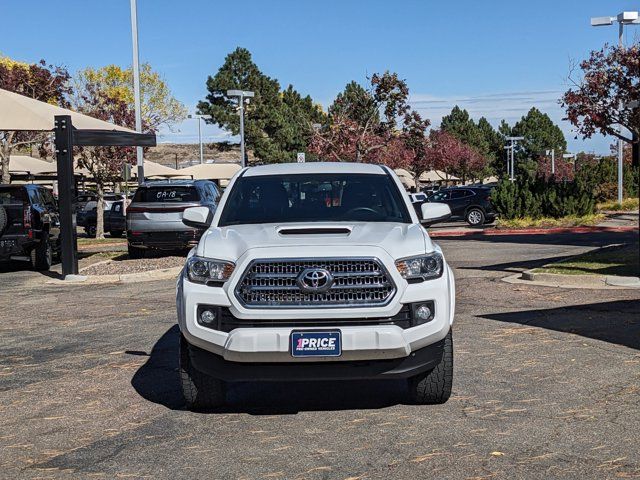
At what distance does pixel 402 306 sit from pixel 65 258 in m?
12.4

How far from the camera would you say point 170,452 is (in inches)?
223

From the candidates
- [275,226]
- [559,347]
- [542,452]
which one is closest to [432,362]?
[542,452]

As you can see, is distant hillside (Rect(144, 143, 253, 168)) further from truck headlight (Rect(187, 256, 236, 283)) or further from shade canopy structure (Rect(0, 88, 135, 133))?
truck headlight (Rect(187, 256, 236, 283))

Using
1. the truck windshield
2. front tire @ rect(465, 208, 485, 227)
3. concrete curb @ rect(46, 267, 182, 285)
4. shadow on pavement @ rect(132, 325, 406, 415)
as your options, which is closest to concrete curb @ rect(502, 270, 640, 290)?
concrete curb @ rect(46, 267, 182, 285)

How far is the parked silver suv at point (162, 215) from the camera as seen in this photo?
19.5 meters

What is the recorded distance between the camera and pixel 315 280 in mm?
6027

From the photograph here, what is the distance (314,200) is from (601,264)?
31.2 ft

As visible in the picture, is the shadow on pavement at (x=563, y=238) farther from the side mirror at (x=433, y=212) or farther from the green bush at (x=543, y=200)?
the side mirror at (x=433, y=212)

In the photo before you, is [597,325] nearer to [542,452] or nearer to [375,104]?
[542,452]

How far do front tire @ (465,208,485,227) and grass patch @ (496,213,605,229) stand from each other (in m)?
5.54

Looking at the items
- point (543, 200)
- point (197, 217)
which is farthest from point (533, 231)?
point (197, 217)

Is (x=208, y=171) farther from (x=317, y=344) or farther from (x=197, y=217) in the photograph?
(x=317, y=344)

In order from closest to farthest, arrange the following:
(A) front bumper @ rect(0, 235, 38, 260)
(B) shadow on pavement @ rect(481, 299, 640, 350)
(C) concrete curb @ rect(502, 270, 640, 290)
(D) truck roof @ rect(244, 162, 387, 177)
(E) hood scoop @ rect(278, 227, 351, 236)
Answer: (E) hood scoop @ rect(278, 227, 351, 236)
(D) truck roof @ rect(244, 162, 387, 177)
(B) shadow on pavement @ rect(481, 299, 640, 350)
(C) concrete curb @ rect(502, 270, 640, 290)
(A) front bumper @ rect(0, 235, 38, 260)

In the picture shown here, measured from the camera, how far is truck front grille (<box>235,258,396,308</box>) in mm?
6051
